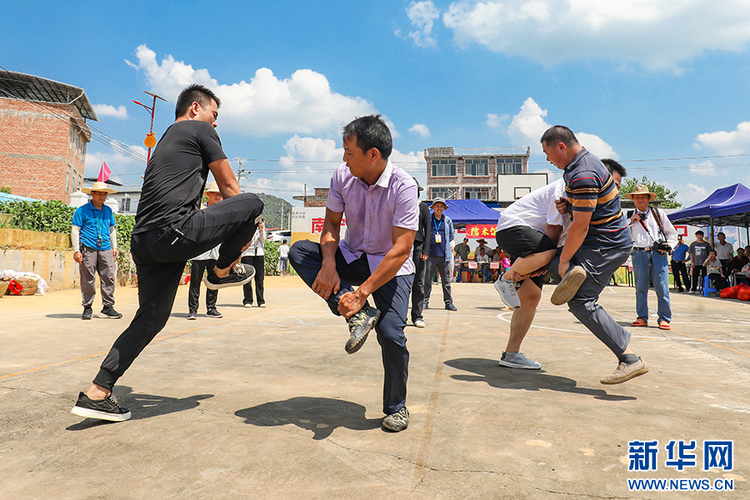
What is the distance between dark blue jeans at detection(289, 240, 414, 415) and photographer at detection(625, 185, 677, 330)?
508 centimetres

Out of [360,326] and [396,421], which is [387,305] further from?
[396,421]

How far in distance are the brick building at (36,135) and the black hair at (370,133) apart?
42.5 meters

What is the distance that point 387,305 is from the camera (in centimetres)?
239

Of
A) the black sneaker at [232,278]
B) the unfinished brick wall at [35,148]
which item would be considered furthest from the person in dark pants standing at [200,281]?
the unfinished brick wall at [35,148]

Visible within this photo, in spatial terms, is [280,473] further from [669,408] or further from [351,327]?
[669,408]

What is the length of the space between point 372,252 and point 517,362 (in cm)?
186

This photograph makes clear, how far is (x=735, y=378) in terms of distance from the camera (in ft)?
10.8

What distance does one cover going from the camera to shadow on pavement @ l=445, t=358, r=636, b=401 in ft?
9.75

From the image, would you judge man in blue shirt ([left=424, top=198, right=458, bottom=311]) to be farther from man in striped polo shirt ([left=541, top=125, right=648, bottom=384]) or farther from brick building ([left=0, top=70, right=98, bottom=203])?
brick building ([left=0, top=70, right=98, bottom=203])

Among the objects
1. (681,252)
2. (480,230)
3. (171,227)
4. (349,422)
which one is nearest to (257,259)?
(171,227)

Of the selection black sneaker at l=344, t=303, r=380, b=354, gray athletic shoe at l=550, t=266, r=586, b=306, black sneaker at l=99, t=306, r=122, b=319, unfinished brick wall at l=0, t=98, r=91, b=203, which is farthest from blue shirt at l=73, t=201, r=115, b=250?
unfinished brick wall at l=0, t=98, r=91, b=203

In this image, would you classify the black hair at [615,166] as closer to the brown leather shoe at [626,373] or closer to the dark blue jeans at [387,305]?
the brown leather shoe at [626,373]

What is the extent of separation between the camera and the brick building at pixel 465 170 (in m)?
66.9

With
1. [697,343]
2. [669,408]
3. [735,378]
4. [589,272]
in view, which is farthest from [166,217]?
[697,343]
